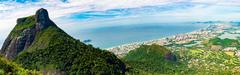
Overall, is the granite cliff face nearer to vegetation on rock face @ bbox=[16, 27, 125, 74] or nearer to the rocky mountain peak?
the rocky mountain peak

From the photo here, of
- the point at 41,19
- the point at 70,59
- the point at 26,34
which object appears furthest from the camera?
the point at 41,19

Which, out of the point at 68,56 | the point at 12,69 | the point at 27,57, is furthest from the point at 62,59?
the point at 12,69

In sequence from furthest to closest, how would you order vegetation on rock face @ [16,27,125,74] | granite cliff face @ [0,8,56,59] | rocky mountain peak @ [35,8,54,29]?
rocky mountain peak @ [35,8,54,29], granite cliff face @ [0,8,56,59], vegetation on rock face @ [16,27,125,74]

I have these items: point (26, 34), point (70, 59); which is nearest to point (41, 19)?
point (26, 34)

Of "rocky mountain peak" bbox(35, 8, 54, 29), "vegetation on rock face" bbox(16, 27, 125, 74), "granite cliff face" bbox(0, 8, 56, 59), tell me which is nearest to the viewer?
"vegetation on rock face" bbox(16, 27, 125, 74)

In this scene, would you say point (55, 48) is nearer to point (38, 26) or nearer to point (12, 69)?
point (38, 26)

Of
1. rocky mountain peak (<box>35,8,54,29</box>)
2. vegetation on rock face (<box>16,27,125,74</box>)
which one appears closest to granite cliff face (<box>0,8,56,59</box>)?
rocky mountain peak (<box>35,8,54,29</box>)

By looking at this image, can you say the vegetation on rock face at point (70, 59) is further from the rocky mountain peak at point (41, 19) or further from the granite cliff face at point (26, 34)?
the rocky mountain peak at point (41, 19)

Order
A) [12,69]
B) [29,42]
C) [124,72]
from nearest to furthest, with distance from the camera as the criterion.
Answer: [12,69] < [124,72] < [29,42]

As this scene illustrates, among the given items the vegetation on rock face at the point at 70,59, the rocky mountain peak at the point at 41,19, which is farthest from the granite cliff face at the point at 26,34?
the vegetation on rock face at the point at 70,59

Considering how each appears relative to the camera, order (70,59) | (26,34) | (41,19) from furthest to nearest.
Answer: (41,19) → (26,34) → (70,59)

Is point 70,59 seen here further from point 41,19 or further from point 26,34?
point 41,19
